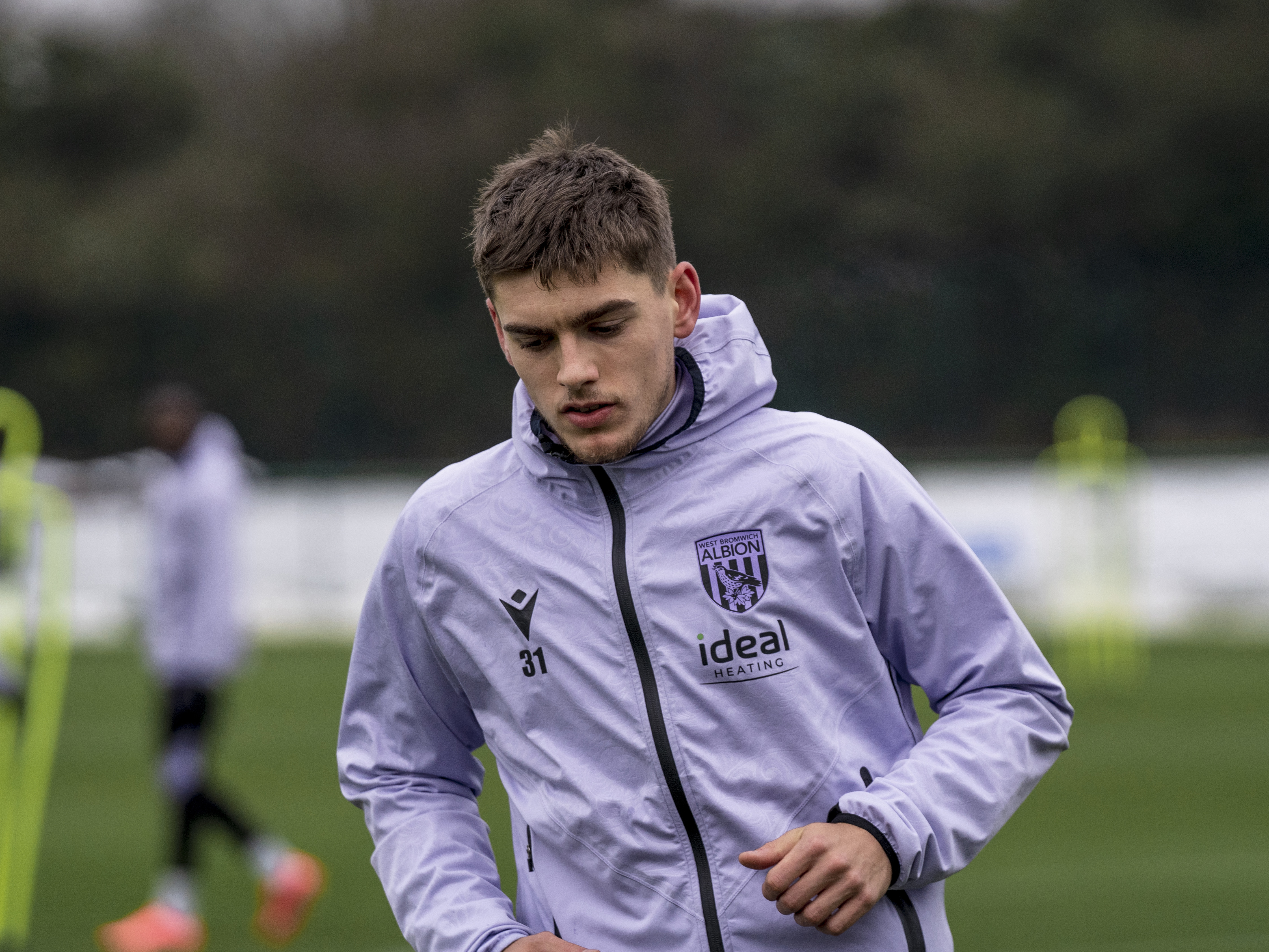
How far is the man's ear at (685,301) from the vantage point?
8.23 feet

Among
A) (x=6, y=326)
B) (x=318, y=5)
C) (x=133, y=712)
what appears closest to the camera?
(x=133, y=712)

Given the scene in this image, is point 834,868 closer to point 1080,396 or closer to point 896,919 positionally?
point 896,919

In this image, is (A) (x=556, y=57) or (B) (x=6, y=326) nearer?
(B) (x=6, y=326)

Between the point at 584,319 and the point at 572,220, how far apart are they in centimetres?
13

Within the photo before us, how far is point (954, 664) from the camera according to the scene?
7.86 ft

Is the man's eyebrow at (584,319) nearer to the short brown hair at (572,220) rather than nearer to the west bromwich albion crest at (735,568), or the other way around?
the short brown hair at (572,220)

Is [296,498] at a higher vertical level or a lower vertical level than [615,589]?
lower

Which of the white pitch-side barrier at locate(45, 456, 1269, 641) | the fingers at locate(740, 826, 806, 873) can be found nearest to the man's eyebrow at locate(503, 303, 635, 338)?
the fingers at locate(740, 826, 806, 873)

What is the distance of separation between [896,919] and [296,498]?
1736cm

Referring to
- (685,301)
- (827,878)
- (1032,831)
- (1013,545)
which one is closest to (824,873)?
(827,878)

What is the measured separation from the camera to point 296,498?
19266 millimetres

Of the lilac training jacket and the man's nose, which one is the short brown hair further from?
the lilac training jacket

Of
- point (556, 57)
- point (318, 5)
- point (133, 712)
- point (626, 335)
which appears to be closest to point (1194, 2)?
point (556, 57)

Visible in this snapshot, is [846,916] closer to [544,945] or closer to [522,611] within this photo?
[544,945]
